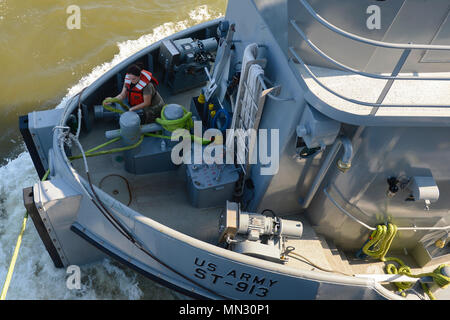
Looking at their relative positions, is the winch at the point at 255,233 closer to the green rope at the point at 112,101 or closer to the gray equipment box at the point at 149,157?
the gray equipment box at the point at 149,157

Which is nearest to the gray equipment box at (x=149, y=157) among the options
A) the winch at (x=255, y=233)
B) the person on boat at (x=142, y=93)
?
the person on boat at (x=142, y=93)

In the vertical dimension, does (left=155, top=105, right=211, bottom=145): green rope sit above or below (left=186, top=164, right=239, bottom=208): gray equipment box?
above

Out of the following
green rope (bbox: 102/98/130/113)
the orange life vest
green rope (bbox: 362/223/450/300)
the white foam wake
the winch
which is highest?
the orange life vest

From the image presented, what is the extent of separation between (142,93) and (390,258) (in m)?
3.47

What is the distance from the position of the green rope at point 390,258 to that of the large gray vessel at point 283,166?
0.02 m

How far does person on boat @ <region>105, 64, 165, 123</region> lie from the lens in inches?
192

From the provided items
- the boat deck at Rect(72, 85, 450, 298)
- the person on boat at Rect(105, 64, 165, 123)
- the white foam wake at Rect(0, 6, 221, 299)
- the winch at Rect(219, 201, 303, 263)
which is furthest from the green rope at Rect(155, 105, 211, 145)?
the white foam wake at Rect(0, 6, 221, 299)

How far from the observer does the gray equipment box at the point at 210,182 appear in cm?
449

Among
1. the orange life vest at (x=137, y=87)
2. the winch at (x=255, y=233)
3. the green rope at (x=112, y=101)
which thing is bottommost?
the winch at (x=255, y=233)

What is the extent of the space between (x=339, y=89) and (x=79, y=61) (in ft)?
22.7

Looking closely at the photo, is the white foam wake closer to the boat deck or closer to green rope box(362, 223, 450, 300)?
the boat deck

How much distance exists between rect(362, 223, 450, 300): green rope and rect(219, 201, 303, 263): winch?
2.91 feet

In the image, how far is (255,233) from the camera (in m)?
4.04
